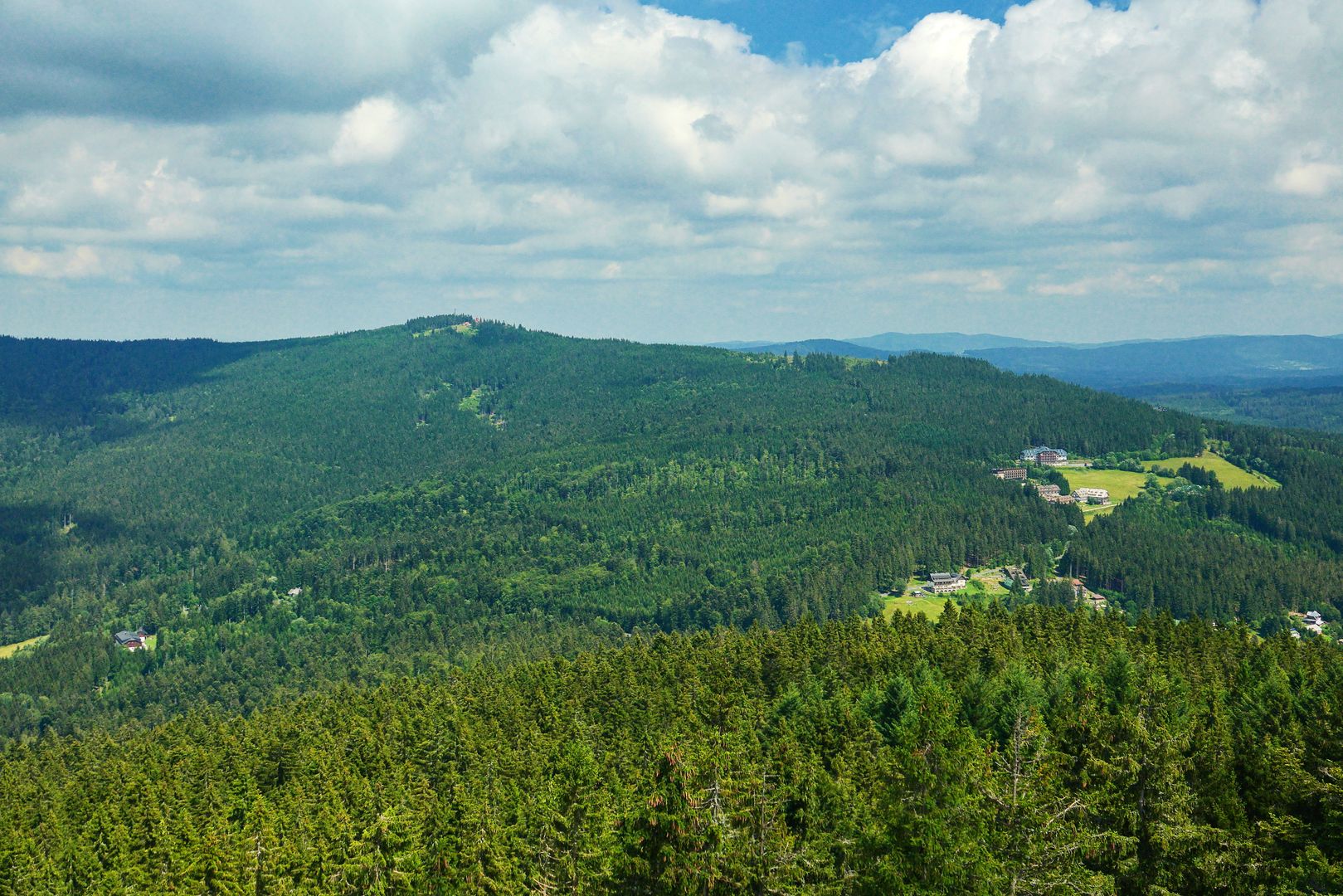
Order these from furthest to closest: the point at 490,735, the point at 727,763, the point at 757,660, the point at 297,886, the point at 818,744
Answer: the point at 757,660 < the point at 490,735 < the point at 818,744 < the point at 297,886 < the point at 727,763

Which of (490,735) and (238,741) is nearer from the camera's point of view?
(490,735)

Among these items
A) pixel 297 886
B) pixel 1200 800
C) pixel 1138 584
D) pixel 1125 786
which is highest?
pixel 1125 786

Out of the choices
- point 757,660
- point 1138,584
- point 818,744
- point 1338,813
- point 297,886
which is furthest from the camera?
point 1138,584

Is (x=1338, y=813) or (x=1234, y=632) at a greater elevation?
(x=1338, y=813)

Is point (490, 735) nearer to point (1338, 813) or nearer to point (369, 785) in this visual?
point (369, 785)

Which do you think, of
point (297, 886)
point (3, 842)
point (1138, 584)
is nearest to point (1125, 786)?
point (297, 886)

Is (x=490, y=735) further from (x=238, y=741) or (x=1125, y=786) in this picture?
(x=1125, y=786)

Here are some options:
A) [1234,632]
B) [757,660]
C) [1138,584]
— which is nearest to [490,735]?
[757,660]
